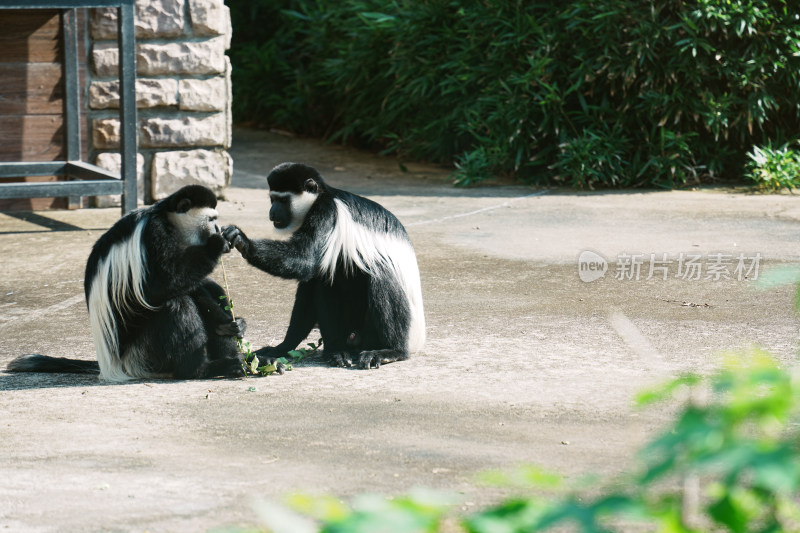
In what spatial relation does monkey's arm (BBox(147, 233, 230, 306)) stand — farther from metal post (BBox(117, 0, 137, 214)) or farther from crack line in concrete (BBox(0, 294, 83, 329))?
metal post (BBox(117, 0, 137, 214))

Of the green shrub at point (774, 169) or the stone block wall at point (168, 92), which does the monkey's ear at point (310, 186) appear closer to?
the stone block wall at point (168, 92)

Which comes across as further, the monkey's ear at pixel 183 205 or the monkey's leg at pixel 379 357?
the monkey's leg at pixel 379 357

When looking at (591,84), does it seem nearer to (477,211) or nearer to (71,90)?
(477,211)

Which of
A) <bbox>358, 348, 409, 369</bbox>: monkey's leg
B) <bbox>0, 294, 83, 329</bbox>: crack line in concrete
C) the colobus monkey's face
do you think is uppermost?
the colobus monkey's face

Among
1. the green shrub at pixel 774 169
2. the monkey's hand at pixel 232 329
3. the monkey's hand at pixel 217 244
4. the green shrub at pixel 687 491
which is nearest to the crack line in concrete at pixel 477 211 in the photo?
the green shrub at pixel 774 169

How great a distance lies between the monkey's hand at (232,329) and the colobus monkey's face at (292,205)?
1.46 feet

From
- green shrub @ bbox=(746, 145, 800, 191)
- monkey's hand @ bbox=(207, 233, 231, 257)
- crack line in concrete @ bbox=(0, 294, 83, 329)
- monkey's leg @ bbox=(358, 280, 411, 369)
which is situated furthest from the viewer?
green shrub @ bbox=(746, 145, 800, 191)

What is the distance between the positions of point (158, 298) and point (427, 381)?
0.98m

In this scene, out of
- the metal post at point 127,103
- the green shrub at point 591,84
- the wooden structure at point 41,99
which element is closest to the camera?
the metal post at point 127,103

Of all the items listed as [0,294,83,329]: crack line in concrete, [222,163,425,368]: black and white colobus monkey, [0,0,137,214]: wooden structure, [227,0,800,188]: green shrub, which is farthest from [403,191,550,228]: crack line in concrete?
[222,163,425,368]: black and white colobus monkey

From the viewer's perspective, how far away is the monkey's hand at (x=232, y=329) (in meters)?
3.69

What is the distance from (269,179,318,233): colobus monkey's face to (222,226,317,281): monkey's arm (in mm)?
158

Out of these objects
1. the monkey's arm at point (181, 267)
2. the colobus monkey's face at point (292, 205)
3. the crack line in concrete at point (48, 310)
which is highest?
the colobus monkey's face at point (292, 205)

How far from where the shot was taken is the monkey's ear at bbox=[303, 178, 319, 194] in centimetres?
387
